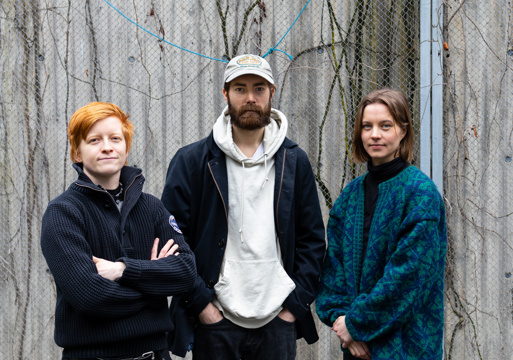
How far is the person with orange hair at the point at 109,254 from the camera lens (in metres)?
1.85

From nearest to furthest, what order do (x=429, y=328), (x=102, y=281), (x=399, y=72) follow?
1. (x=102, y=281)
2. (x=429, y=328)
3. (x=399, y=72)

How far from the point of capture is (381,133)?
2.24 metres

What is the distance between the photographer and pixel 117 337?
1.88m

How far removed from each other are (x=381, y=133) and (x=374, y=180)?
211mm

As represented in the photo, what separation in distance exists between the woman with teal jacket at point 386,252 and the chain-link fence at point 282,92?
3.57 ft

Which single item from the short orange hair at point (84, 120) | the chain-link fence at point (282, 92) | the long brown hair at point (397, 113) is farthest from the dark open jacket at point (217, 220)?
the chain-link fence at point (282, 92)

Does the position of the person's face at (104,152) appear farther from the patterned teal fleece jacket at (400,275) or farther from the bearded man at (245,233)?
the patterned teal fleece jacket at (400,275)

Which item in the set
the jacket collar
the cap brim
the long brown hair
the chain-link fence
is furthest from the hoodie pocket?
the chain-link fence

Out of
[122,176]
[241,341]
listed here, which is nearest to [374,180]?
[241,341]

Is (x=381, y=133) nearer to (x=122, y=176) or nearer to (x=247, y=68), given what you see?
(x=247, y=68)

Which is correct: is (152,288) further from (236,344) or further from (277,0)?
(277,0)

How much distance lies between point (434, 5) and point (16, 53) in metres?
2.54

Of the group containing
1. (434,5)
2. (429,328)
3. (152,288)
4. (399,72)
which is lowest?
(429,328)

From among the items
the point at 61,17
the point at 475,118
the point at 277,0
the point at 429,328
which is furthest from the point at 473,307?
the point at 61,17
